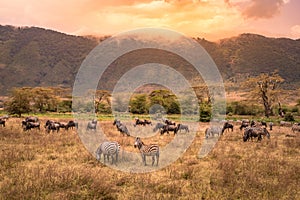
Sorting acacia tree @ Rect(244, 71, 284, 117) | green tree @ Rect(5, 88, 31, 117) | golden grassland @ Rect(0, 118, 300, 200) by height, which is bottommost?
golden grassland @ Rect(0, 118, 300, 200)

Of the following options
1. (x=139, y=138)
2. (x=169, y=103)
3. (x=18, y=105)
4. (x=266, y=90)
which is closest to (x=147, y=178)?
(x=139, y=138)

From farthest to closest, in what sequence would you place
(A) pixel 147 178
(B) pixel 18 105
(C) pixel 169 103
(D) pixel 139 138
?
(C) pixel 169 103 → (B) pixel 18 105 → (D) pixel 139 138 → (A) pixel 147 178

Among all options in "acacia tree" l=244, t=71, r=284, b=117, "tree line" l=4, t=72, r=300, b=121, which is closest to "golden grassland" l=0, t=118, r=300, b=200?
"tree line" l=4, t=72, r=300, b=121

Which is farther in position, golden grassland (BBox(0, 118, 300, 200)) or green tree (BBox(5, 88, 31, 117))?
green tree (BBox(5, 88, 31, 117))

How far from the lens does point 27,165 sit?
1441cm

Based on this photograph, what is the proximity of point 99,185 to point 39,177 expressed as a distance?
272 cm

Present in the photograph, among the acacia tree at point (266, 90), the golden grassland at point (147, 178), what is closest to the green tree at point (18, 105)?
the golden grassland at point (147, 178)

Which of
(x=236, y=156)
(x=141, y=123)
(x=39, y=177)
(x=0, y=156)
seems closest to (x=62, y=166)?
(x=39, y=177)

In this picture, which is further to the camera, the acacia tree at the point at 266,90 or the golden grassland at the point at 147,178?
the acacia tree at the point at 266,90

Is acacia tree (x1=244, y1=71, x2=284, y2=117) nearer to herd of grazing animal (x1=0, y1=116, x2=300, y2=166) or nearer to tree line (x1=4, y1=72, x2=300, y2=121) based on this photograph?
tree line (x1=4, y1=72, x2=300, y2=121)

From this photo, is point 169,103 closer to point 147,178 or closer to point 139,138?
point 139,138

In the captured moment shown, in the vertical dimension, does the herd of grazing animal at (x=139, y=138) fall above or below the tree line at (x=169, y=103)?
below

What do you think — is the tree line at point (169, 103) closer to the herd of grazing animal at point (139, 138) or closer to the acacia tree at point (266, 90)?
the acacia tree at point (266, 90)

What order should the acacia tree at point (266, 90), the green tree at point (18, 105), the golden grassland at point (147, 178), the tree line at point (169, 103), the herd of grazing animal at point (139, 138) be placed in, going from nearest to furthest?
the golden grassland at point (147, 178) < the herd of grazing animal at point (139, 138) < the green tree at point (18, 105) < the tree line at point (169, 103) < the acacia tree at point (266, 90)
